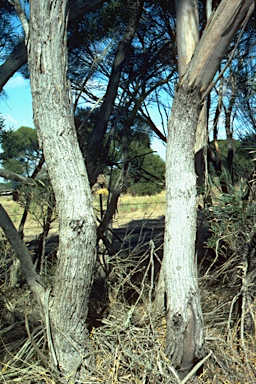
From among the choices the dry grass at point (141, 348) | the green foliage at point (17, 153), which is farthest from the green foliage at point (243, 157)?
the green foliage at point (17, 153)

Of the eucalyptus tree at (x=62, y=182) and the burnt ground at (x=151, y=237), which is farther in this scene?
the burnt ground at (x=151, y=237)

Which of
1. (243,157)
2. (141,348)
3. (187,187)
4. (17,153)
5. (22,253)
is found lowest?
(141,348)

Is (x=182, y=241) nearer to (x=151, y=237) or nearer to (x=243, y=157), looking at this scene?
(x=151, y=237)

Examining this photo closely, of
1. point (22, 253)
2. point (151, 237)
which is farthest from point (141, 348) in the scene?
point (151, 237)

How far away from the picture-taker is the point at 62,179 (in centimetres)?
405

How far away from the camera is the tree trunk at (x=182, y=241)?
4.05 meters

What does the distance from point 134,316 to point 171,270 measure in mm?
886

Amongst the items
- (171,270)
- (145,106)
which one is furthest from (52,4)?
(145,106)

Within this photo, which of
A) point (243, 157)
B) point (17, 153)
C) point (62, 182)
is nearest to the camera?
point (62, 182)

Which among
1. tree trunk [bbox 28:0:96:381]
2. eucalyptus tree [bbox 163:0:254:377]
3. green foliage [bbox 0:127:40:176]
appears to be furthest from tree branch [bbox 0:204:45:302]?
green foliage [bbox 0:127:40:176]

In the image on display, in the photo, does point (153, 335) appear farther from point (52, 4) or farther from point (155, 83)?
point (155, 83)

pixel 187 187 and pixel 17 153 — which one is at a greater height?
pixel 17 153

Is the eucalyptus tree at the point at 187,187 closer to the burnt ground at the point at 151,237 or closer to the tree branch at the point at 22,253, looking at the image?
the burnt ground at the point at 151,237

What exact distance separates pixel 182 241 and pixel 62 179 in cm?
115
